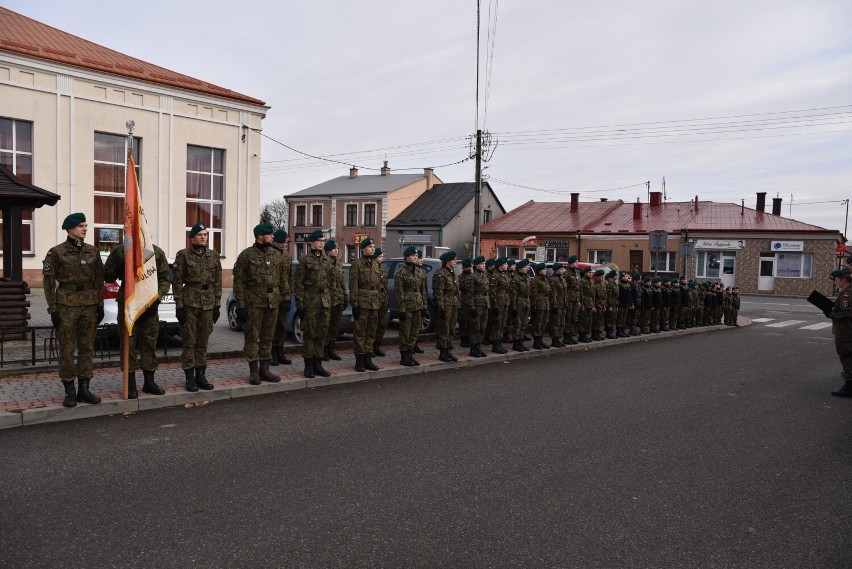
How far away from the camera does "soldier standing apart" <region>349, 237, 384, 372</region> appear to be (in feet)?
31.7

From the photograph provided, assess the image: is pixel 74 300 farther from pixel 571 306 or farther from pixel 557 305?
pixel 571 306

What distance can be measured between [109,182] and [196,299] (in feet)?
53.2

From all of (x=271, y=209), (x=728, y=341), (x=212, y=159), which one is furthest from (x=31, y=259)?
(x=271, y=209)

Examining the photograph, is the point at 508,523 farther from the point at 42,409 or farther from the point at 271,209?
the point at 271,209

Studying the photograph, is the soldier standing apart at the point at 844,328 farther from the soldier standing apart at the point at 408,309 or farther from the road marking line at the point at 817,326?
the road marking line at the point at 817,326

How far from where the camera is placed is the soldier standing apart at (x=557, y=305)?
13330mm

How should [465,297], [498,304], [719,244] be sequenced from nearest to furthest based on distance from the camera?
[465,297] → [498,304] → [719,244]

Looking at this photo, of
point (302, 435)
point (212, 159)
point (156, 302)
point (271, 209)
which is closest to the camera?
point (302, 435)

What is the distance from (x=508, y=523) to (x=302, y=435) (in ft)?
8.55

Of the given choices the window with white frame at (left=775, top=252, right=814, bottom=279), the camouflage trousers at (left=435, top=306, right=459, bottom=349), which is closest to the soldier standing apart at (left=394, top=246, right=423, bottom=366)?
the camouflage trousers at (left=435, top=306, right=459, bottom=349)

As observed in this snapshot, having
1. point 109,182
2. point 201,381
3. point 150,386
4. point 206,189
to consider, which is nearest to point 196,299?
point 201,381

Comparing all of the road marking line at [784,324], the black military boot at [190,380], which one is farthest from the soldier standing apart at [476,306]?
the road marking line at [784,324]

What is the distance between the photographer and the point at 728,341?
1675 centimetres

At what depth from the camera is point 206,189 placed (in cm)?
2391
